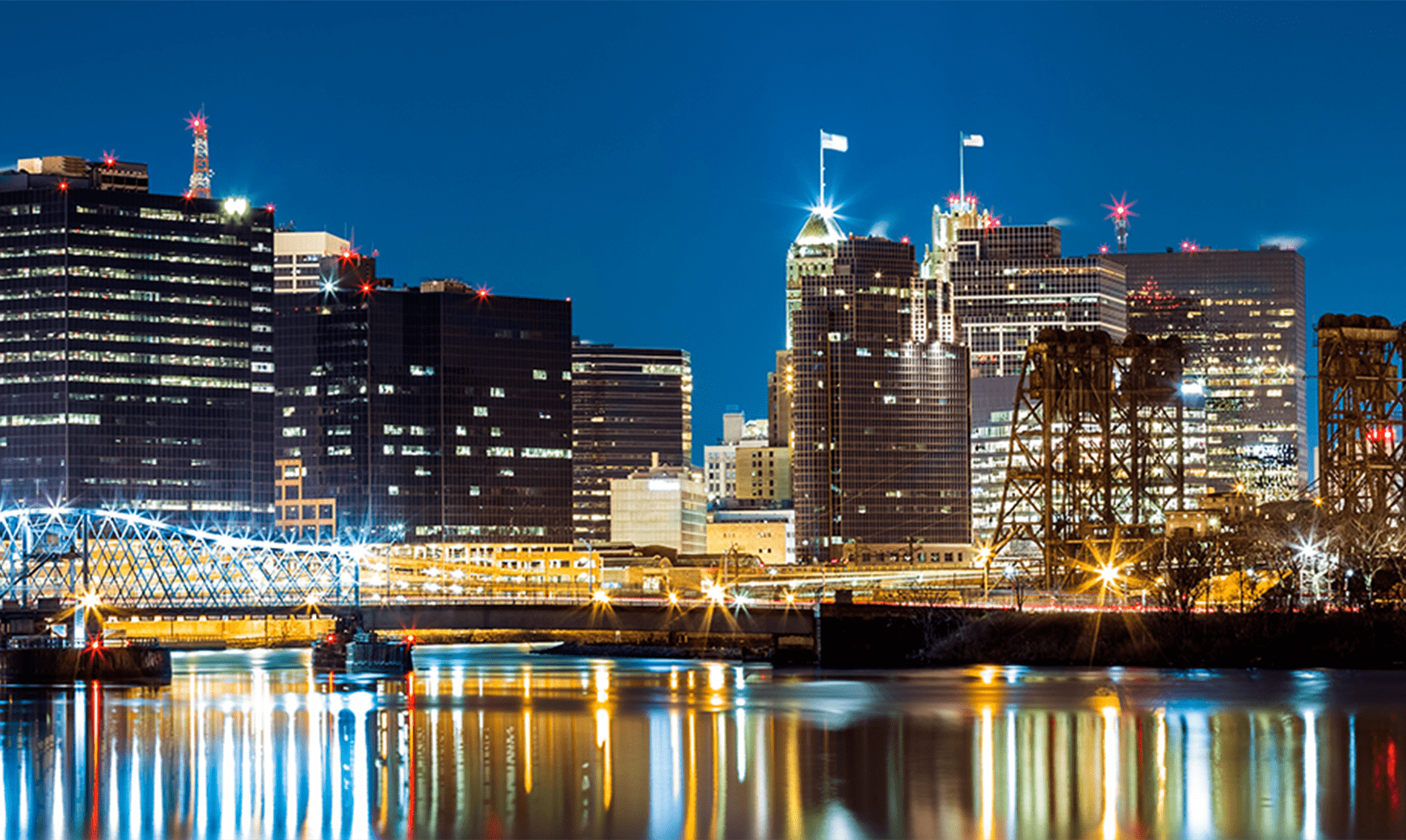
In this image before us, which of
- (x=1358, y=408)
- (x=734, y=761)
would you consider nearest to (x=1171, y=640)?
(x=1358, y=408)

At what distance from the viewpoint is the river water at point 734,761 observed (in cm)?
5959

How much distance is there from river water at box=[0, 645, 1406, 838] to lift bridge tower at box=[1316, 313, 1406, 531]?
A: 3135cm

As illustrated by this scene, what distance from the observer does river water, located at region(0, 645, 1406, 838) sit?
59594mm

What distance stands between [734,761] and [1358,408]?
297ft

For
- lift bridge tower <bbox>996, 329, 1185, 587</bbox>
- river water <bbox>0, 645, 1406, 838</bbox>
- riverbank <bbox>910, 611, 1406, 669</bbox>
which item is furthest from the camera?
lift bridge tower <bbox>996, 329, 1185, 587</bbox>

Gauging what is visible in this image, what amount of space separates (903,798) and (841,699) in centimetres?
4278

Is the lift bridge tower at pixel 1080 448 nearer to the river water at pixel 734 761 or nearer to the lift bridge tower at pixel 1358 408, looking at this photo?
the lift bridge tower at pixel 1358 408

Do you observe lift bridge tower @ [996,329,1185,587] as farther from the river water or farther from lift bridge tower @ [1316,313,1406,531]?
→ the river water

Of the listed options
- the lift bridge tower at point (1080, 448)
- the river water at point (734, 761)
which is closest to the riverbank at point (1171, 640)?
the river water at point (734, 761)

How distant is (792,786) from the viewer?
222 ft

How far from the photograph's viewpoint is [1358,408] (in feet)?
500

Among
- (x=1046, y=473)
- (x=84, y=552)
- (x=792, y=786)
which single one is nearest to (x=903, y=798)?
(x=792, y=786)

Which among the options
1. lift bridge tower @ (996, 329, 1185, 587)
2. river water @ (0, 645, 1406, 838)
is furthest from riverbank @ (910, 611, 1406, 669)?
lift bridge tower @ (996, 329, 1185, 587)

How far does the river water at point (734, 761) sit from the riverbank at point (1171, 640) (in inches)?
354
